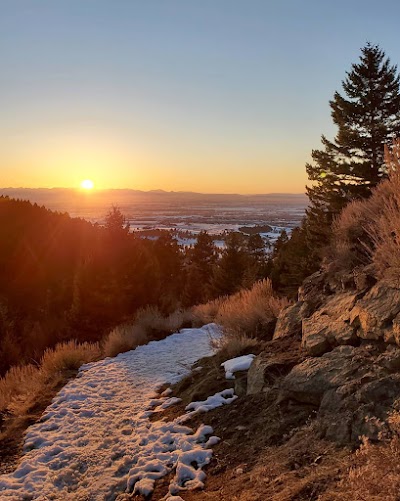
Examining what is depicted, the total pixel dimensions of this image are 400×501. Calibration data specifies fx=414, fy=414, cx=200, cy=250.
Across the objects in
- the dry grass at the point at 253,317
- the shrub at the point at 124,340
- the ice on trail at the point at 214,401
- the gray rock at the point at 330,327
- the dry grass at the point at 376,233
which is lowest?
the shrub at the point at 124,340

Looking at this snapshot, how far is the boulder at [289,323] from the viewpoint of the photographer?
6109mm

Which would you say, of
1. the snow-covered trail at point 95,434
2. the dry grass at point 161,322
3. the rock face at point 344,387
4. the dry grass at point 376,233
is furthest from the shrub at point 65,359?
the dry grass at point 376,233

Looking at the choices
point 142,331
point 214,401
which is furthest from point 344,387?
point 142,331

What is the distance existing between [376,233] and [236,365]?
280cm

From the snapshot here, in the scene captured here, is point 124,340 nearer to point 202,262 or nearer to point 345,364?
point 345,364

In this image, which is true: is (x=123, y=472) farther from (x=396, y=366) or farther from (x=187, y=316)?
(x=187, y=316)

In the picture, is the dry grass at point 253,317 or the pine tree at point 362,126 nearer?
the dry grass at point 253,317

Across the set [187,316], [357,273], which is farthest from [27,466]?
[187,316]

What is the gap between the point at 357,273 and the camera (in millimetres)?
5512

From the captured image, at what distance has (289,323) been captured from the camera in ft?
21.0

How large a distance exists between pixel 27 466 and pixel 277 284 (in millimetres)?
21197

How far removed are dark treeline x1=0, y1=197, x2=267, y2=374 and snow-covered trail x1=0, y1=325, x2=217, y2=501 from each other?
5.43 m

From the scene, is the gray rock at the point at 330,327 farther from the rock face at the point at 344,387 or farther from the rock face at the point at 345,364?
the rock face at the point at 344,387

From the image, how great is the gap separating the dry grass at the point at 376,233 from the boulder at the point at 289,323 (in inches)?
36.9
